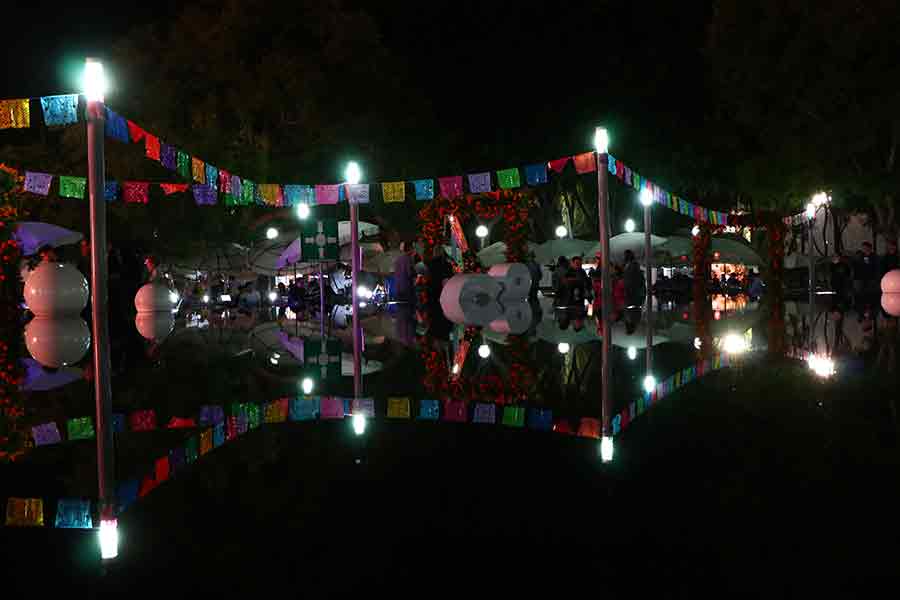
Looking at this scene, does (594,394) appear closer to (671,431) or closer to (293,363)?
(671,431)

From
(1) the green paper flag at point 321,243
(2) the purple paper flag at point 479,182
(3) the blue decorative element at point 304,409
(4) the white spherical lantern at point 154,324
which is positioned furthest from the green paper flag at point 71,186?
(3) the blue decorative element at point 304,409

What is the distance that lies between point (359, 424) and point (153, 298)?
16.2 metres

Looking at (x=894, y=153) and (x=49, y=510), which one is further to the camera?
(x=894, y=153)

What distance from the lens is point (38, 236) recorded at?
88.1ft

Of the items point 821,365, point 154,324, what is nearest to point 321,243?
point 154,324

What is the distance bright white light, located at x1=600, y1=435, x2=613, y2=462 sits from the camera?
15.8 feet

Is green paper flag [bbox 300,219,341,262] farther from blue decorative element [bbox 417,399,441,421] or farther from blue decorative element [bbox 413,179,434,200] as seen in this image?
blue decorative element [bbox 417,399,441,421]

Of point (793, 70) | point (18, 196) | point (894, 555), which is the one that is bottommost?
point (894, 555)

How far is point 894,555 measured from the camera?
3.13m

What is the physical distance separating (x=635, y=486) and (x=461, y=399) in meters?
3.17

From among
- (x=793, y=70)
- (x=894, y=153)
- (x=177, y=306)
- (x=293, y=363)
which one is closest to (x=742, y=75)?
(x=793, y=70)

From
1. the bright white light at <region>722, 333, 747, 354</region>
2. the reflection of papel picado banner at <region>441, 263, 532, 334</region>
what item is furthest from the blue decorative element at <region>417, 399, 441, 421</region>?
the reflection of papel picado banner at <region>441, 263, 532, 334</region>

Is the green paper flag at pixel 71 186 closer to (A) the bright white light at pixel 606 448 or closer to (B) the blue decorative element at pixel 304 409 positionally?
(B) the blue decorative element at pixel 304 409

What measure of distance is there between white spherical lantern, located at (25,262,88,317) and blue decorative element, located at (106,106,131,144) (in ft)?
11.2
